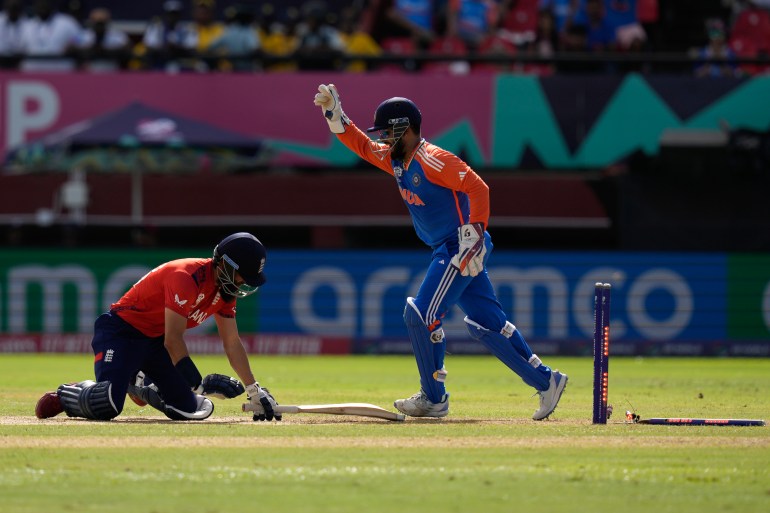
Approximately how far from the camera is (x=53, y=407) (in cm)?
1009

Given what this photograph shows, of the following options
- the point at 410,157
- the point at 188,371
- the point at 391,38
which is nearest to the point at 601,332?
the point at 410,157

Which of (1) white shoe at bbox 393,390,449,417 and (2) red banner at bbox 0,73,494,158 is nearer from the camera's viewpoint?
(1) white shoe at bbox 393,390,449,417

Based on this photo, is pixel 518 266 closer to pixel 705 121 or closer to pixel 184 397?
pixel 705 121

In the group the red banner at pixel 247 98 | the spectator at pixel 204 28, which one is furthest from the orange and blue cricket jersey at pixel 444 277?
the spectator at pixel 204 28

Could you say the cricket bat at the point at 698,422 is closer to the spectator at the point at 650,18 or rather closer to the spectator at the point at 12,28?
the spectator at the point at 650,18

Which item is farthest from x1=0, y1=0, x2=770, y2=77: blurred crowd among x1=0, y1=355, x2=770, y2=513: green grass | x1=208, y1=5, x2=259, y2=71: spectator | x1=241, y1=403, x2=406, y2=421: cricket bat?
x1=241, y1=403, x2=406, y2=421: cricket bat

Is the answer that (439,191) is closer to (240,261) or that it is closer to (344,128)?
(344,128)

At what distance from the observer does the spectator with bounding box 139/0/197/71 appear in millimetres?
21062

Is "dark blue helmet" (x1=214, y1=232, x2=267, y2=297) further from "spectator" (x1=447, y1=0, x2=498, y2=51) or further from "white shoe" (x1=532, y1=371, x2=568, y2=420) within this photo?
"spectator" (x1=447, y1=0, x2=498, y2=51)

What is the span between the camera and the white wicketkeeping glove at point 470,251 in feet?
33.0

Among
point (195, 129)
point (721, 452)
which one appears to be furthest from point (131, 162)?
point (721, 452)

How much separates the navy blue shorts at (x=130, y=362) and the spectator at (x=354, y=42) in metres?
11.6

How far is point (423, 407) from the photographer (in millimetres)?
10469

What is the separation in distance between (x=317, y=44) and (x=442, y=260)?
11556 mm
